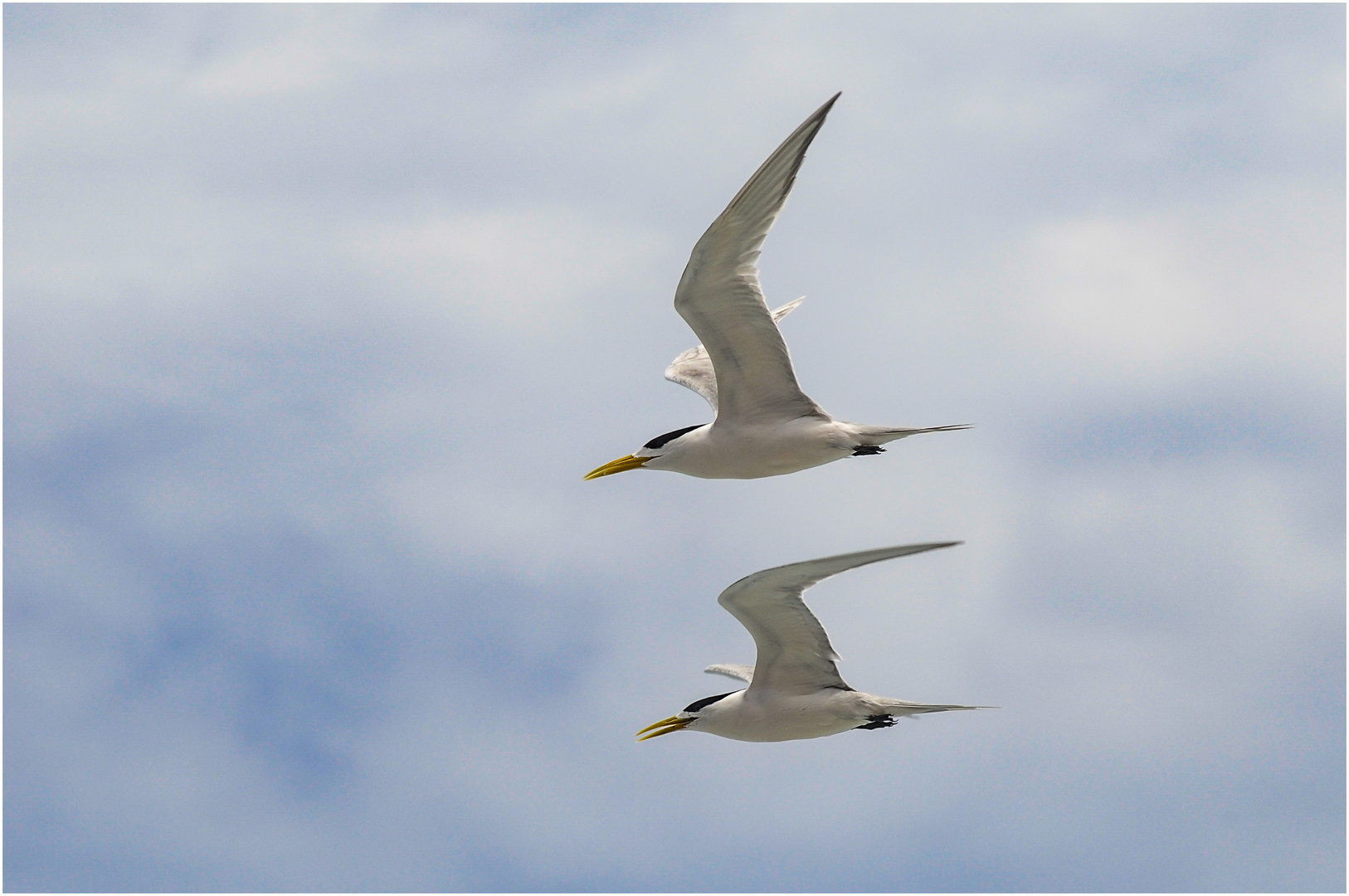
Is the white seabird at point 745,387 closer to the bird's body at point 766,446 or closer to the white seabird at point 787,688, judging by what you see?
the bird's body at point 766,446

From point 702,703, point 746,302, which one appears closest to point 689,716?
point 702,703

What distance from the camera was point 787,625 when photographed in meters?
12.9

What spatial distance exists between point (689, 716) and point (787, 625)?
1.68 m

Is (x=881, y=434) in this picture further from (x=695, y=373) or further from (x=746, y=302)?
(x=695, y=373)

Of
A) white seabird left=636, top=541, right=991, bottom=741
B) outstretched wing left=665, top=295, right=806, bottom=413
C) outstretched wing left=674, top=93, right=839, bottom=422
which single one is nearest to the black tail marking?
white seabird left=636, top=541, right=991, bottom=741

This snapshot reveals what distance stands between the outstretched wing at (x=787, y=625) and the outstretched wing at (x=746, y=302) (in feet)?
6.10

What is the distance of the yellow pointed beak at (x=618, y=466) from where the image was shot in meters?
14.5

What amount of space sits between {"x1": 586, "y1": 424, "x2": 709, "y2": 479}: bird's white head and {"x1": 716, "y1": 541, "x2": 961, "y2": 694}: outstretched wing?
6.59 ft

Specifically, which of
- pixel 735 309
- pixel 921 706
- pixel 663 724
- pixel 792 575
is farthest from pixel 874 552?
pixel 663 724

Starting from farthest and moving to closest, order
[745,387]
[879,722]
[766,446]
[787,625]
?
[745,387], [766,446], [879,722], [787,625]

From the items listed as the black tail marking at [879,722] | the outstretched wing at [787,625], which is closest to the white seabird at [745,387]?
the outstretched wing at [787,625]

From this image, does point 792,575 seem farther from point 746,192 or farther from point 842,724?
point 746,192

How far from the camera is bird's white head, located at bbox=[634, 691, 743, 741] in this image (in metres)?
13.9

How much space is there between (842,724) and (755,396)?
293cm
